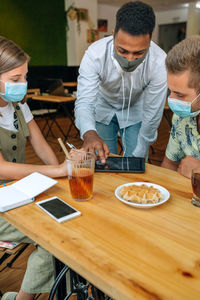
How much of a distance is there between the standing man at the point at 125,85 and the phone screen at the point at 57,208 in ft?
1.22

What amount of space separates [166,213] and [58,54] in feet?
23.8

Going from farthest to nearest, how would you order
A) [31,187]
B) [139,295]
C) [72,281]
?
1. [72,281]
2. [31,187]
3. [139,295]

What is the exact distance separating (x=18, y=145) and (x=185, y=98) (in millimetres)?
836

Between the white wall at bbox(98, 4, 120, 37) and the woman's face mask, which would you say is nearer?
the woman's face mask

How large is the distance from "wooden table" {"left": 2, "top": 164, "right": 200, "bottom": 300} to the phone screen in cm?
2

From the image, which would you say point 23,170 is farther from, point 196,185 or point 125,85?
point 125,85

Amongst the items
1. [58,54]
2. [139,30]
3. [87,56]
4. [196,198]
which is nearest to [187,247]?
[196,198]

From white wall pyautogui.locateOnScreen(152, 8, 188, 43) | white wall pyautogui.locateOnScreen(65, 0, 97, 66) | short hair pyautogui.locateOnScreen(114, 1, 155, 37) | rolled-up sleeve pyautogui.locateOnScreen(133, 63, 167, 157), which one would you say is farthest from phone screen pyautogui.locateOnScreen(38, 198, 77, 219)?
white wall pyautogui.locateOnScreen(152, 8, 188, 43)

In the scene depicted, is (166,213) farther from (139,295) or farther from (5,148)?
(5,148)

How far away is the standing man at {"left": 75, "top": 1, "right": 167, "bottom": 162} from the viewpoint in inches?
52.2

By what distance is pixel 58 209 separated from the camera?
84 cm

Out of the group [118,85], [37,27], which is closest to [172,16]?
[37,27]

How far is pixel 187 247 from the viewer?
67 centimetres

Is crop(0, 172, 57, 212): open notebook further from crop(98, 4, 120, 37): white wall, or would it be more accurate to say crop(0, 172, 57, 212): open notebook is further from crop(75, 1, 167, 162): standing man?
crop(98, 4, 120, 37): white wall
